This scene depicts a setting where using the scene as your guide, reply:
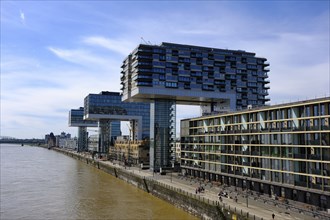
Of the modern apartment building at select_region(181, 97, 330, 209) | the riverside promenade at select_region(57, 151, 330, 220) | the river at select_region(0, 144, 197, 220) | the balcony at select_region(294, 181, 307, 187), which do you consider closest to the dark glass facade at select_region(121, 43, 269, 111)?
the modern apartment building at select_region(181, 97, 330, 209)

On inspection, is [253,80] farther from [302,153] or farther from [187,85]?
[302,153]

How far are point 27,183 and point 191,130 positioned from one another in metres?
49.1

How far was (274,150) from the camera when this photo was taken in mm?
63688

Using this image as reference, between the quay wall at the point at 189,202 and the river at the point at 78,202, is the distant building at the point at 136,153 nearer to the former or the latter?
the river at the point at 78,202

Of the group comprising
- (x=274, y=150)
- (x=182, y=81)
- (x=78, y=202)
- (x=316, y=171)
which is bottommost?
(x=78, y=202)

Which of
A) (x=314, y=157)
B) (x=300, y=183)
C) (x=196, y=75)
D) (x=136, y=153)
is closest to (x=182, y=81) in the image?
(x=196, y=75)

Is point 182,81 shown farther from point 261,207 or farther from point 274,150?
point 261,207

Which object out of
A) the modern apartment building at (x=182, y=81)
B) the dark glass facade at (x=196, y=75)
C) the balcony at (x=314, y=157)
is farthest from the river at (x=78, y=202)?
the dark glass facade at (x=196, y=75)

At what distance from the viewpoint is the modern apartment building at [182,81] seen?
395 feet

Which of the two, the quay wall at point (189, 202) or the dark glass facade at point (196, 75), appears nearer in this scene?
the quay wall at point (189, 202)

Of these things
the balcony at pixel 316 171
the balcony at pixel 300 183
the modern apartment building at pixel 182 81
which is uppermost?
the modern apartment building at pixel 182 81

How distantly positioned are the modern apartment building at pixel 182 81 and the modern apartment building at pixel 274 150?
104 feet

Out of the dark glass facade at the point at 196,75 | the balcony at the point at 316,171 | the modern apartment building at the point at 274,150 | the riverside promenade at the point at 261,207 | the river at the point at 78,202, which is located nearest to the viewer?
the riverside promenade at the point at 261,207

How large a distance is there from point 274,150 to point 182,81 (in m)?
62.7
